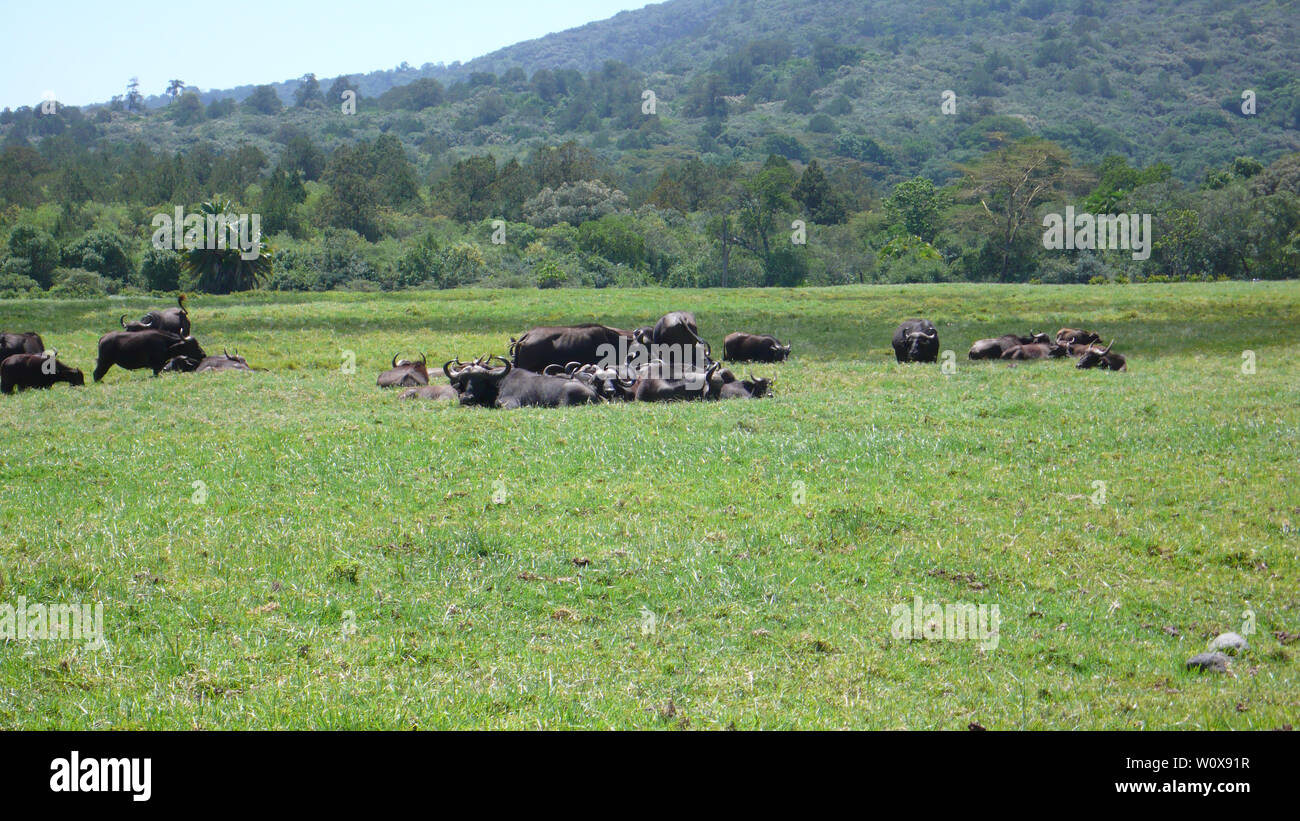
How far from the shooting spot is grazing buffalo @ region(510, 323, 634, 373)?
73.7 ft

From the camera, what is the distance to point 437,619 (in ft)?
27.2

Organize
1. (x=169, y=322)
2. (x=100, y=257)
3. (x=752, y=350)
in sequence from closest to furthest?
(x=752, y=350)
(x=169, y=322)
(x=100, y=257)

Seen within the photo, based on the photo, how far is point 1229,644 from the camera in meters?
7.84

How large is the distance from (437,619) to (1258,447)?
35.3 feet

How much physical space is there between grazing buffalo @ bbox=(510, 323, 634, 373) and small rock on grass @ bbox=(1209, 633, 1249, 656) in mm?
15328

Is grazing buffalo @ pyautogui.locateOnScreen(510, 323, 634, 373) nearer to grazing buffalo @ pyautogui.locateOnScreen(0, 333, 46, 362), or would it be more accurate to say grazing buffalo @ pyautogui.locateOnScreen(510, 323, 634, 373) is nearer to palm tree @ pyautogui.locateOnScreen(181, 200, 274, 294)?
grazing buffalo @ pyautogui.locateOnScreen(0, 333, 46, 362)

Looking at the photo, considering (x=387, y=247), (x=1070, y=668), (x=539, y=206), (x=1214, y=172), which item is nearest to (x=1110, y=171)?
(x=1214, y=172)

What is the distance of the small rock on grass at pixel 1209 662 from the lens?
24.5 feet

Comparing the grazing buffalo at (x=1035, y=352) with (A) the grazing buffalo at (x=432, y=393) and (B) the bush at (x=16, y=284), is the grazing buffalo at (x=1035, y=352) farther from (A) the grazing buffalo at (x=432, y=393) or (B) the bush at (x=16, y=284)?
(B) the bush at (x=16, y=284)

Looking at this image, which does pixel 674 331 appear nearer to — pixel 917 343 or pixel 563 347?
pixel 563 347

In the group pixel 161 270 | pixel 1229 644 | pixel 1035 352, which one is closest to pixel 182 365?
pixel 1035 352

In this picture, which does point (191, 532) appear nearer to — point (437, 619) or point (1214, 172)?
point (437, 619)

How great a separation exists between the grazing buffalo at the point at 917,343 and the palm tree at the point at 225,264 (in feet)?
159

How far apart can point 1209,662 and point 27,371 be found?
882 inches
